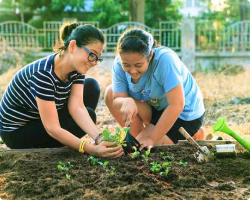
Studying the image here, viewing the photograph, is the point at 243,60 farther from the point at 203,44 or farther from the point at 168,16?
the point at 168,16

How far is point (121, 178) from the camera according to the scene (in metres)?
2.35

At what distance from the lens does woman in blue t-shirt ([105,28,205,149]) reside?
283cm

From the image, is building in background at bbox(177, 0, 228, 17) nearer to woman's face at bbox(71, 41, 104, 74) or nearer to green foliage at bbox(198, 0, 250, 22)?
green foliage at bbox(198, 0, 250, 22)

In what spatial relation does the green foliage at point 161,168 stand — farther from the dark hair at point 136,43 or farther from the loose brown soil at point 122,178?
the dark hair at point 136,43

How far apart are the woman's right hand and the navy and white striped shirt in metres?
0.47

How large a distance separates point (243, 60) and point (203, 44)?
5.30 ft

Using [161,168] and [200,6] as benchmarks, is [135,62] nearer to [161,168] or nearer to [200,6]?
[161,168]

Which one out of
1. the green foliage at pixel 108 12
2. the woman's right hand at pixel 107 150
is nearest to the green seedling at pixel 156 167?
the woman's right hand at pixel 107 150

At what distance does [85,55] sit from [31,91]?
510 millimetres

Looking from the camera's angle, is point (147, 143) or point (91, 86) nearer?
point (147, 143)

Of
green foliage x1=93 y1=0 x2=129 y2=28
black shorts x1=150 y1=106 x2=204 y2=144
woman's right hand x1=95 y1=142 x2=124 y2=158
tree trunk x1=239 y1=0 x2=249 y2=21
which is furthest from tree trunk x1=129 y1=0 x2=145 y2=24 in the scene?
woman's right hand x1=95 y1=142 x2=124 y2=158

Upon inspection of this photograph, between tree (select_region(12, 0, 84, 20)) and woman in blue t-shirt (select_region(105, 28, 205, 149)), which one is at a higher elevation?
tree (select_region(12, 0, 84, 20))

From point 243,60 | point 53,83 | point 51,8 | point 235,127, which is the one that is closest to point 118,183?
point 53,83

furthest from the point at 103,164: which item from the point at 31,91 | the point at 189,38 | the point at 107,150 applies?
the point at 189,38
